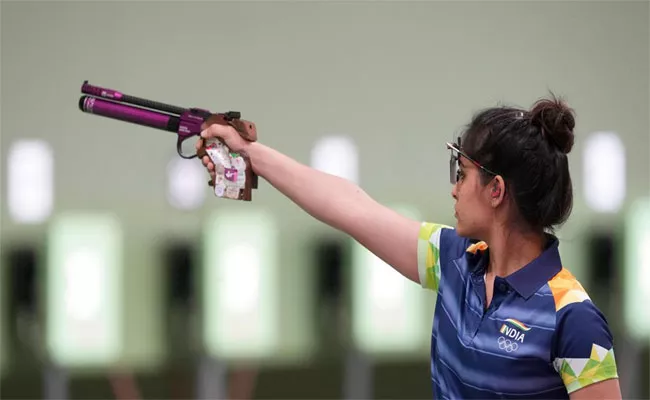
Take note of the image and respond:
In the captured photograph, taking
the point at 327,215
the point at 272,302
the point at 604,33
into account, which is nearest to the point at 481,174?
the point at 327,215

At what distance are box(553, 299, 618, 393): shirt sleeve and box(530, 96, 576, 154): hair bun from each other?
9.3 inches

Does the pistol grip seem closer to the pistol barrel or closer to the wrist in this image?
the wrist

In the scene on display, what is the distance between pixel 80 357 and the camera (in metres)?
3.18

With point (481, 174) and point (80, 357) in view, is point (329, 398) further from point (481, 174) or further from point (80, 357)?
point (481, 174)

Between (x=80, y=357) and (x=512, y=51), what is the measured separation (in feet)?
6.18

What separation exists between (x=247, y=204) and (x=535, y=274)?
197 cm

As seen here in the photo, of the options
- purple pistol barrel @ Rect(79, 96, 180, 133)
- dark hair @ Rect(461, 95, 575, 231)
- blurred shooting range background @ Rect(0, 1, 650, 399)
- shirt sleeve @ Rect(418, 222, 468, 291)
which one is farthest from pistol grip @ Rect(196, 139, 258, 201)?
blurred shooting range background @ Rect(0, 1, 650, 399)

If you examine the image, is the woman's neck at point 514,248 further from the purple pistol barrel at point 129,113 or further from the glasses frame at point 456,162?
the purple pistol barrel at point 129,113

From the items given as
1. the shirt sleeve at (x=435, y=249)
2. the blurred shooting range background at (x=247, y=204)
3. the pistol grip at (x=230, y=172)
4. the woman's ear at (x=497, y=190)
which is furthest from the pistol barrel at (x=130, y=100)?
the blurred shooting range background at (x=247, y=204)

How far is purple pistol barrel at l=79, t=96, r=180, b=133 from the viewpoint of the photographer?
1718 millimetres

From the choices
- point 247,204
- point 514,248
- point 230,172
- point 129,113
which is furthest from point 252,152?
point 247,204

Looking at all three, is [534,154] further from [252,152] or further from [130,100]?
[130,100]

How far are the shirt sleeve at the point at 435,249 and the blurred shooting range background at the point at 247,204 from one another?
171cm

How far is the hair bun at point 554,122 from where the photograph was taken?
137cm
